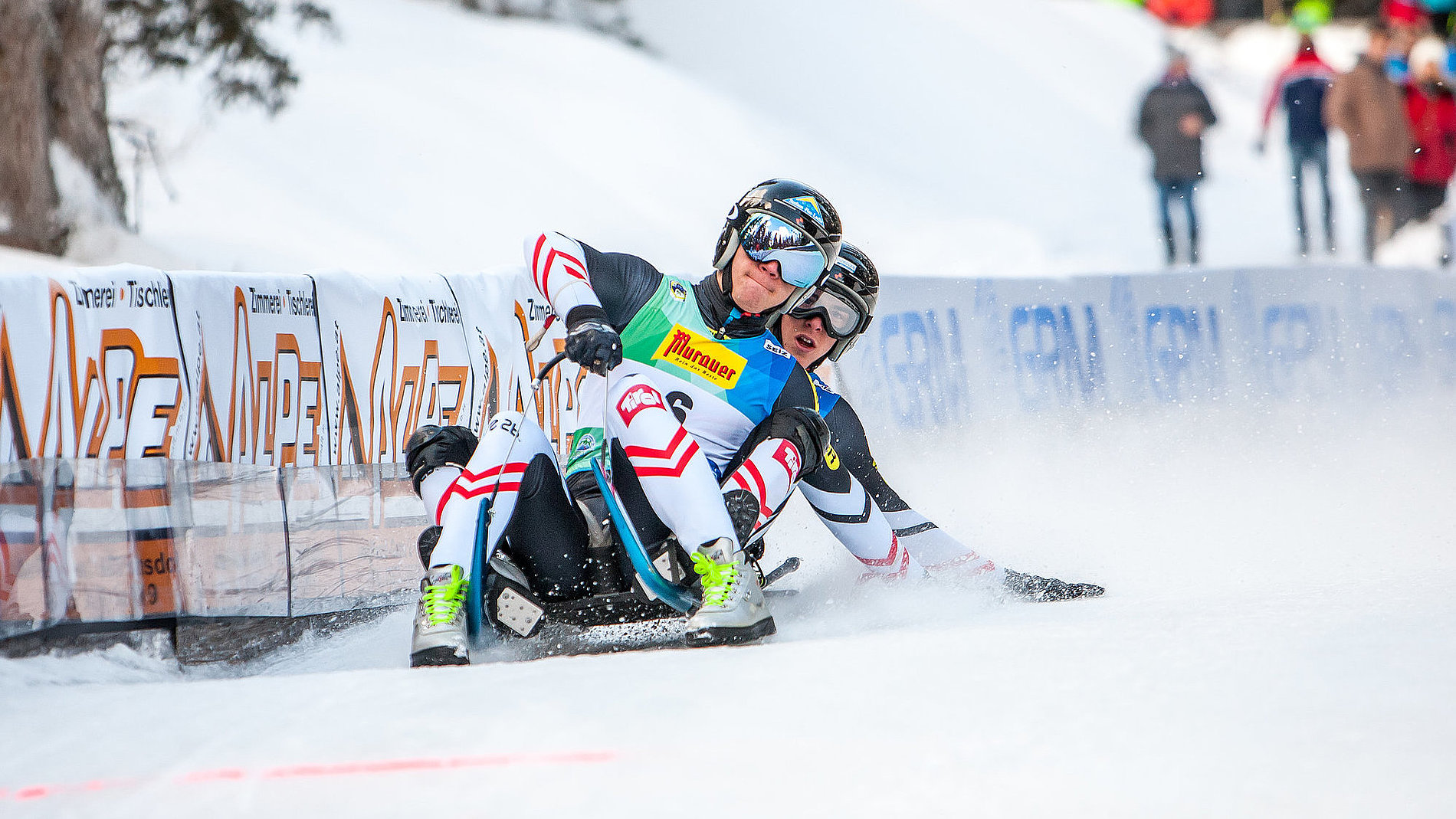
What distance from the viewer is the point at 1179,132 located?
11.9m

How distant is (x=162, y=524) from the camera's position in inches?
149

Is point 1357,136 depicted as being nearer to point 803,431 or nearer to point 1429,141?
point 1429,141

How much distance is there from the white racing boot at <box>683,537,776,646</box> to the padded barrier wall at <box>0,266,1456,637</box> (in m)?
1.48

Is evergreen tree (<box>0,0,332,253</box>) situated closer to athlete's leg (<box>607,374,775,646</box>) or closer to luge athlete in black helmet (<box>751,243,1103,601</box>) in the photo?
luge athlete in black helmet (<box>751,243,1103,601</box>)

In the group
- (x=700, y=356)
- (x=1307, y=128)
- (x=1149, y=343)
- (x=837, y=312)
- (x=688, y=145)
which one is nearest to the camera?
(x=700, y=356)

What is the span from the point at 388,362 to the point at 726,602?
201 cm

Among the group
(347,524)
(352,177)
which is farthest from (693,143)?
(347,524)

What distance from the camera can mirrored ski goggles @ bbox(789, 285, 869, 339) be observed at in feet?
14.9

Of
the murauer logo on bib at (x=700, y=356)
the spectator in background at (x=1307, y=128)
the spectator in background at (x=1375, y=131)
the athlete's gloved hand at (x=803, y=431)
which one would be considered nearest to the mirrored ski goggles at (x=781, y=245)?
Answer: the murauer logo on bib at (x=700, y=356)

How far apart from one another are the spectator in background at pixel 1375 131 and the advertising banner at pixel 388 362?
9.27 m

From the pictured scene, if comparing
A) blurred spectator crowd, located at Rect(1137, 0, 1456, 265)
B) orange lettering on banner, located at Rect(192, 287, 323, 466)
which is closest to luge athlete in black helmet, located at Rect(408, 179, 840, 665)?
orange lettering on banner, located at Rect(192, 287, 323, 466)

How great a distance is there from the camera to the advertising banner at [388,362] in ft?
15.4

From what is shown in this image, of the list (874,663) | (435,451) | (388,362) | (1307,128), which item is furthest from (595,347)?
(1307,128)

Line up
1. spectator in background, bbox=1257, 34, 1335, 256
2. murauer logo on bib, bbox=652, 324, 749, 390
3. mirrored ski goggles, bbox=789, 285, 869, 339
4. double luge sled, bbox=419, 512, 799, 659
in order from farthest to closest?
1. spectator in background, bbox=1257, 34, 1335, 256
2. mirrored ski goggles, bbox=789, 285, 869, 339
3. murauer logo on bib, bbox=652, 324, 749, 390
4. double luge sled, bbox=419, 512, 799, 659
